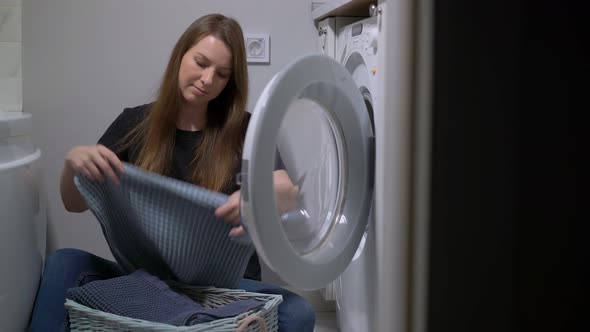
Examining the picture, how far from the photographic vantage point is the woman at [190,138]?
1.32m

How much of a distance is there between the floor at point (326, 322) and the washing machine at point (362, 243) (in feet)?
0.94

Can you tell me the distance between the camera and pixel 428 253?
37.4 inches

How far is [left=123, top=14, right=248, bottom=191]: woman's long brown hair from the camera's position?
57.0 inches

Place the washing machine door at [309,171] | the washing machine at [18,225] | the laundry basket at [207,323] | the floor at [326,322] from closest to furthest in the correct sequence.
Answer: the washing machine door at [309,171] → the laundry basket at [207,323] → the washing machine at [18,225] → the floor at [326,322]

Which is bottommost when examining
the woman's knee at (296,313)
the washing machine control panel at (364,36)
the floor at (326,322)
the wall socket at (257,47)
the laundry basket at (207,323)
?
the floor at (326,322)

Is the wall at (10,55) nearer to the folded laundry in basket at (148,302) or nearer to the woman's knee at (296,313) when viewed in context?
the folded laundry in basket at (148,302)

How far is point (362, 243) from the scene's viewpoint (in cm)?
130

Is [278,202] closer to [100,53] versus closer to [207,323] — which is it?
[207,323]

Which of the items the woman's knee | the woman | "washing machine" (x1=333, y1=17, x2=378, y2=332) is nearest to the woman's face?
the woman

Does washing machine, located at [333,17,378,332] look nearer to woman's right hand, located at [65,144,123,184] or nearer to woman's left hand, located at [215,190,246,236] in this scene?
woman's left hand, located at [215,190,246,236]

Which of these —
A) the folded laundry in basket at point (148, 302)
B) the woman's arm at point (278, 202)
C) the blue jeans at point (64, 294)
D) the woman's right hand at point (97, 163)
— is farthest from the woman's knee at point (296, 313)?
the woman's right hand at point (97, 163)

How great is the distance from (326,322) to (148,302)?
2.67ft

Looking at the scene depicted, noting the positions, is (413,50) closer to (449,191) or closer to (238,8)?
(449,191)

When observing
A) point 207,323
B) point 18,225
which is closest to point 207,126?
point 18,225
